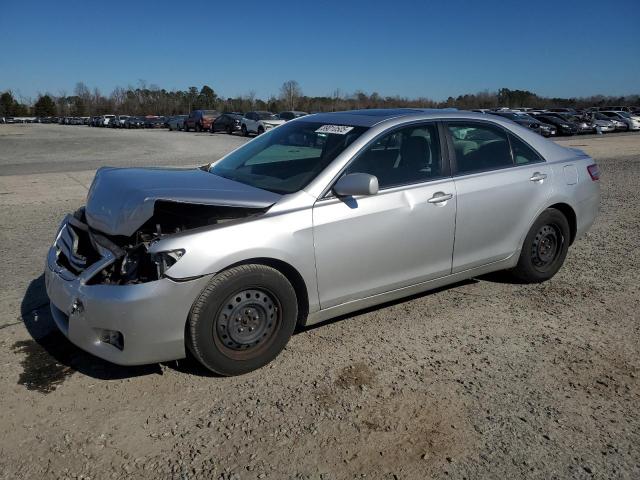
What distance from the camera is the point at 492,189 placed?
4344 millimetres

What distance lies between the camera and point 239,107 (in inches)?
3831

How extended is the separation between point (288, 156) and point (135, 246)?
161cm

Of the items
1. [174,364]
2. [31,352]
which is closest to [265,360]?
[174,364]

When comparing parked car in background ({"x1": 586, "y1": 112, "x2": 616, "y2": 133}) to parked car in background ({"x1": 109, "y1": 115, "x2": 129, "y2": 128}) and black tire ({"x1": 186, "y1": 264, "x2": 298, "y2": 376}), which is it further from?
parked car in background ({"x1": 109, "y1": 115, "x2": 129, "y2": 128})

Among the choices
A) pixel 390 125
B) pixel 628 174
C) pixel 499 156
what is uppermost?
pixel 390 125

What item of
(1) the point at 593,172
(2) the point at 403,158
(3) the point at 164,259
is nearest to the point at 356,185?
(2) the point at 403,158

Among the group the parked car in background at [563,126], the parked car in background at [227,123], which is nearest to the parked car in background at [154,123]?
the parked car in background at [227,123]

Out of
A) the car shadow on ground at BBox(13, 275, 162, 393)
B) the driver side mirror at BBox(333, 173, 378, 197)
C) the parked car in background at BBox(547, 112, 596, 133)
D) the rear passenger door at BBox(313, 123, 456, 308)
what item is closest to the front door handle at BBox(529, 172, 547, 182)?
the rear passenger door at BBox(313, 123, 456, 308)

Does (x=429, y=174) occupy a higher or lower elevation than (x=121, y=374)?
higher

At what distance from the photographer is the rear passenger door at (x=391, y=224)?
3568 millimetres

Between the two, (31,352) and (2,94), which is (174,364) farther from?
(2,94)

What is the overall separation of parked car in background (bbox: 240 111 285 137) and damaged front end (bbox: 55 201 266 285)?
27.6 m

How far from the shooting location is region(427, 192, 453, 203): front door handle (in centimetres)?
400

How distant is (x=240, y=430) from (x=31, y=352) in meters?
→ 1.80
